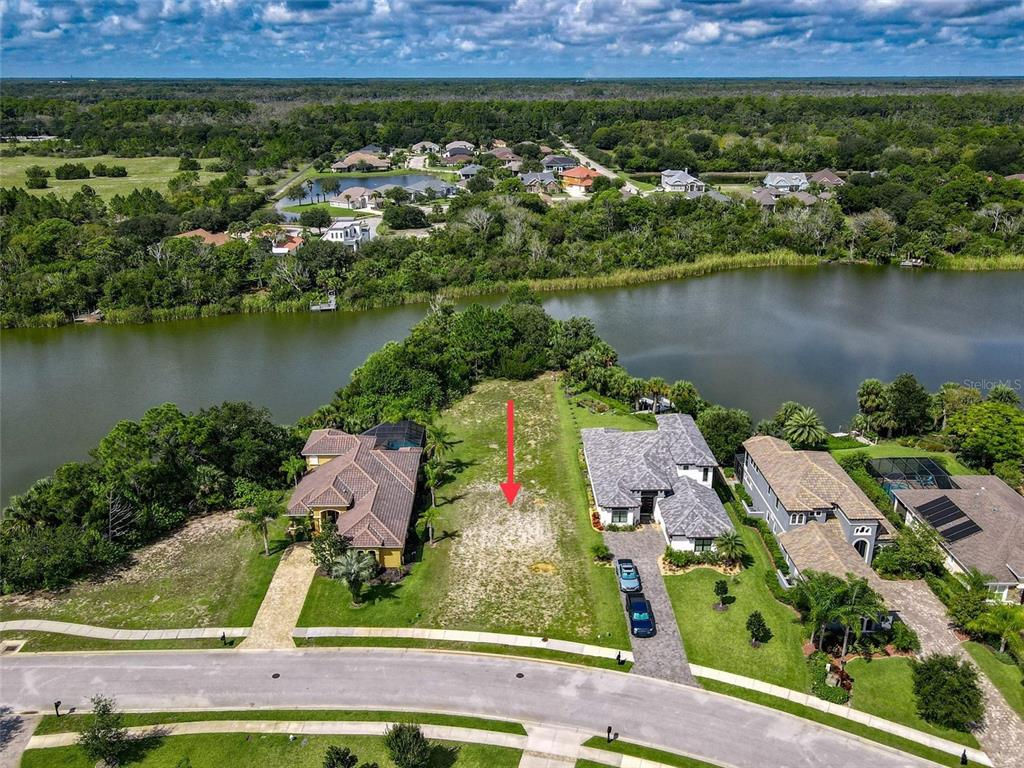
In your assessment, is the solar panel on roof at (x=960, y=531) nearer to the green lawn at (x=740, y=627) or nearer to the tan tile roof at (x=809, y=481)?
the tan tile roof at (x=809, y=481)

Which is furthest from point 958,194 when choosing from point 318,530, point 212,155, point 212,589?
point 212,155

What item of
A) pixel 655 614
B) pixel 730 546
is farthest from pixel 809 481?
pixel 655 614

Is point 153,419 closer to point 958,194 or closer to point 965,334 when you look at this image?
point 965,334

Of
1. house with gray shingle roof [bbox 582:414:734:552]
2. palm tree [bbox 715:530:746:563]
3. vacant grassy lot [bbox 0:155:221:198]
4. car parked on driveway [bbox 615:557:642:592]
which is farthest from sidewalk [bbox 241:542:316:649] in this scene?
vacant grassy lot [bbox 0:155:221:198]

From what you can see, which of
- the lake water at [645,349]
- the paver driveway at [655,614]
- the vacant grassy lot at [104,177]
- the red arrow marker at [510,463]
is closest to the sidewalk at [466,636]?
the paver driveway at [655,614]

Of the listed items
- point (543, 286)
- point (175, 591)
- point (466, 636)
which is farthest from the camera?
point (543, 286)

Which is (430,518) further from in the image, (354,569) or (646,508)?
(646,508)
